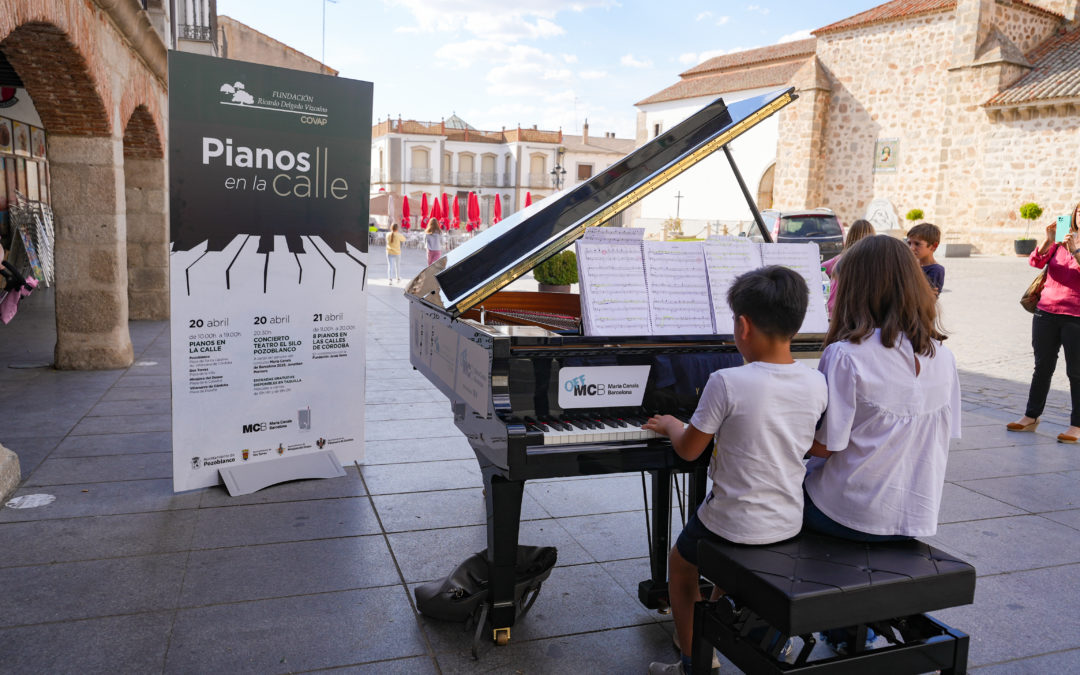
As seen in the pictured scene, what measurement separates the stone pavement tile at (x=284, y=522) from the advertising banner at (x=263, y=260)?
0.43 meters

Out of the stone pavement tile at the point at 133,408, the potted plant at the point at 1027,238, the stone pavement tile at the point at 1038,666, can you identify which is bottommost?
the stone pavement tile at the point at 1038,666

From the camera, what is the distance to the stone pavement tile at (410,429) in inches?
200

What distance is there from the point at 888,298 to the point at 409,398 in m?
4.55

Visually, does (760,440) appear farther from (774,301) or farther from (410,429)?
(410,429)

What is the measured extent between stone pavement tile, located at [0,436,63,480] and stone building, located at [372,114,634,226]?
4323cm

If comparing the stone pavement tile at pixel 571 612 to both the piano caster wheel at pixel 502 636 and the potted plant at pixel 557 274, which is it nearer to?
the piano caster wheel at pixel 502 636

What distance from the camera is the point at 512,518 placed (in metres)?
2.44

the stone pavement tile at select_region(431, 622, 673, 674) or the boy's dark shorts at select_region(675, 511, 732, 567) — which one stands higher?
the boy's dark shorts at select_region(675, 511, 732, 567)

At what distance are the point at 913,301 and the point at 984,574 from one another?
1.88 meters

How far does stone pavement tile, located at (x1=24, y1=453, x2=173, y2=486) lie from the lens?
402cm

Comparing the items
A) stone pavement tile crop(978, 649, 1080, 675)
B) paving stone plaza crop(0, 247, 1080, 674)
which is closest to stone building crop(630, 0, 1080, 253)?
paving stone plaza crop(0, 247, 1080, 674)

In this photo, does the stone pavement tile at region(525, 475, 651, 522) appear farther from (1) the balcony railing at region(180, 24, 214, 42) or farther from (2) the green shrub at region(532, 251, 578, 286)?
(1) the balcony railing at region(180, 24, 214, 42)

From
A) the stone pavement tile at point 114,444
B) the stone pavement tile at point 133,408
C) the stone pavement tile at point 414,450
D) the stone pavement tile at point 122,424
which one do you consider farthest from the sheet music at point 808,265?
the stone pavement tile at point 133,408

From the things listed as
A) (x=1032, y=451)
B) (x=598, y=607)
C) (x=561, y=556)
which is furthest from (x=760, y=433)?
(x=1032, y=451)
